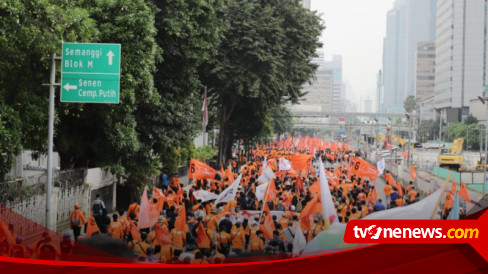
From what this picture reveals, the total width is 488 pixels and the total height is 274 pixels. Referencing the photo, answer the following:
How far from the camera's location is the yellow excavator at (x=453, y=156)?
24656 mm

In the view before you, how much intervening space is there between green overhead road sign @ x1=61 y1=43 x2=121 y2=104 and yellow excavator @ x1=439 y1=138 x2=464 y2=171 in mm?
18003

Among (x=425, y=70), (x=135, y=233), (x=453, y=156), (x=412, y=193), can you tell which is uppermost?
(x=425, y=70)

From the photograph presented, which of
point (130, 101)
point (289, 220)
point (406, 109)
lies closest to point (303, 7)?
point (130, 101)

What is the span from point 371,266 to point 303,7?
28.3m

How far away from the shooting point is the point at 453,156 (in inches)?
1047

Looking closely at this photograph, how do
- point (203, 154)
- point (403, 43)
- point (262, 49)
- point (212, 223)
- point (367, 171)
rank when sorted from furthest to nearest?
point (203, 154)
point (403, 43)
point (262, 49)
point (367, 171)
point (212, 223)

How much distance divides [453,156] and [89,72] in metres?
21.1

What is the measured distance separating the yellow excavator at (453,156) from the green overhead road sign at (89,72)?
18.0 m

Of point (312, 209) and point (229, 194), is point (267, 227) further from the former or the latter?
point (229, 194)

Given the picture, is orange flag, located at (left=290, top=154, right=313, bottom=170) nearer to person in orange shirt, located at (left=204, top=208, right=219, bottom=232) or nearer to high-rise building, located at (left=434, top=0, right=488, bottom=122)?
high-rise building, located at (left=434, top=0, right=488, bottom=122)

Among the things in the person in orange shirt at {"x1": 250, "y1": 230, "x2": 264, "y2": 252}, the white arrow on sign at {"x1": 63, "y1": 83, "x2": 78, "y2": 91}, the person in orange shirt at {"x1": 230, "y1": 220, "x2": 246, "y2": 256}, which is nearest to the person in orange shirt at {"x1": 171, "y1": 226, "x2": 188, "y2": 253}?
the person in orange shirt at {"x1": 230, "y1": 220, "x2": 246, "y2": 256}

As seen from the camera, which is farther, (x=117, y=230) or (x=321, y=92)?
(x=321, y=92)

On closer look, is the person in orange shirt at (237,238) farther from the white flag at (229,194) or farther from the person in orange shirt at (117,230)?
the white flag at (229,194)

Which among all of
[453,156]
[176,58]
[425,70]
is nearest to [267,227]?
[176,58]
